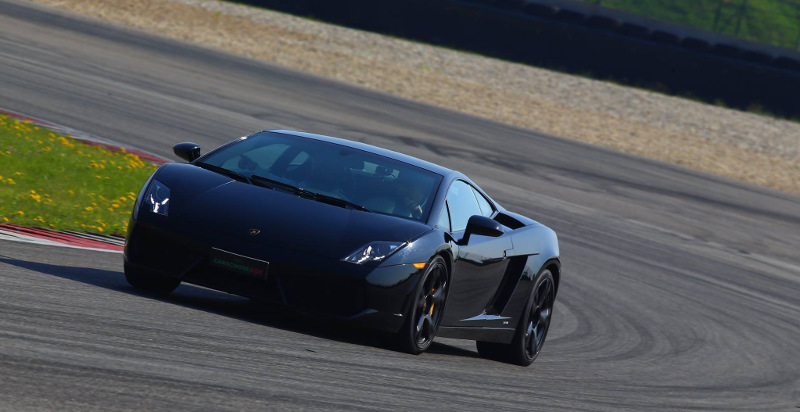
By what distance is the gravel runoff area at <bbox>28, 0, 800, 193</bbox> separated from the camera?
1122 inches

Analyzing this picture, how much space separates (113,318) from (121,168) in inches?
293

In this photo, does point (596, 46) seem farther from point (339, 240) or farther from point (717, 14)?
point (339, 240)

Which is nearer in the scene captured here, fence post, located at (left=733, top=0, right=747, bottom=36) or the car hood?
the car hood

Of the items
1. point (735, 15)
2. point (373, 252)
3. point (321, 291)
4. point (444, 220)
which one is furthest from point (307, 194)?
point (735, 15)

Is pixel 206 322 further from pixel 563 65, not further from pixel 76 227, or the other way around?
pixel 563 65

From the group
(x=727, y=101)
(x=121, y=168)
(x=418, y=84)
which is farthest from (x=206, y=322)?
(x=727, y=101)

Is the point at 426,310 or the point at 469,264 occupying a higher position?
the point at 469,264

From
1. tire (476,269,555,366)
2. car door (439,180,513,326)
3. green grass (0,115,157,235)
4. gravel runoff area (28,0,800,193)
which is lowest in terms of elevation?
gravel runoff area (28,0,800,193)

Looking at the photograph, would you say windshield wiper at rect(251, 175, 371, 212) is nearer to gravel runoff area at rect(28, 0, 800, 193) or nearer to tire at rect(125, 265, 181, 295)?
tire at rect(125, 265, 181, 295)

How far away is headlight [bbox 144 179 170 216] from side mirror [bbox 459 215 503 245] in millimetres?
1820

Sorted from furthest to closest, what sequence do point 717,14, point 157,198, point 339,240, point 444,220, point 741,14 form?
point 717,14 < point 741,14 < point 444,220 < point 157,198 < point 339,240

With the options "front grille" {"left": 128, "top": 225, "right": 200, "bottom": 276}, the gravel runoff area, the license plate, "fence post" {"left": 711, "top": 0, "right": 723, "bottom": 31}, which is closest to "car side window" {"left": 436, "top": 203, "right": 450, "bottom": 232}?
the license plate

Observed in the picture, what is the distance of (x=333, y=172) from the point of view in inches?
303

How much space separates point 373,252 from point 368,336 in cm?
Result: 89
